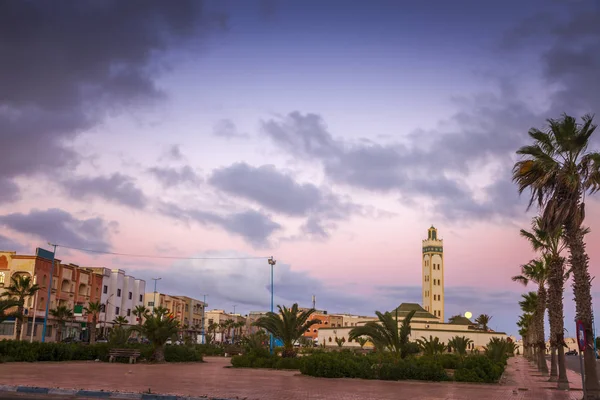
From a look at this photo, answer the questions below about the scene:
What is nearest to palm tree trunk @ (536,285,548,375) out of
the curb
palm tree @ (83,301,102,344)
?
the curb

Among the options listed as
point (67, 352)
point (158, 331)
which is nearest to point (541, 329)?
point (158, 331)

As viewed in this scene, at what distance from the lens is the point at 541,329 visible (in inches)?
1775

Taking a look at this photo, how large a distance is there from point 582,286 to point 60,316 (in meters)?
59.1

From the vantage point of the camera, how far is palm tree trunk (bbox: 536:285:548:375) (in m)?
38.7

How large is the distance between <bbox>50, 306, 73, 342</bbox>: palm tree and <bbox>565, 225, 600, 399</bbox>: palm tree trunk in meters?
57.8

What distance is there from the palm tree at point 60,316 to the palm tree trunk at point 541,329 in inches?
1958

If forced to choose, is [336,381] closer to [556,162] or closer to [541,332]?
[556,162]

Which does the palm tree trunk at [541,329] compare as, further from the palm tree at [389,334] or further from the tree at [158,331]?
the tree at [158,331]

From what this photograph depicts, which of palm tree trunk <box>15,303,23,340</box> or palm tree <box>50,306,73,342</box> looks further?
palm tree <box>50,306,73,342</box>

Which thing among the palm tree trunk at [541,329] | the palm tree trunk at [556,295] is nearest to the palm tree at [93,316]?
the palm tree trunk at [541,329]

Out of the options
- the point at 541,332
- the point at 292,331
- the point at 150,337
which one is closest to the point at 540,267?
the point at 541,332

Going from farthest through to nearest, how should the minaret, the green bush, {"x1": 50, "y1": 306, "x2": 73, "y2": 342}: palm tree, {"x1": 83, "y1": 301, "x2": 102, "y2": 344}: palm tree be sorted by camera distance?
the minaret, {"x1": 50, "y1": 306, "x2": 73, "y2": 342}: palm tree, {"x1": 83, "y1": 301, "x2": 102, "y2": 344}: palm tree, the green bush

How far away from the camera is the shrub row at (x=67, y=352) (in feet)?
102

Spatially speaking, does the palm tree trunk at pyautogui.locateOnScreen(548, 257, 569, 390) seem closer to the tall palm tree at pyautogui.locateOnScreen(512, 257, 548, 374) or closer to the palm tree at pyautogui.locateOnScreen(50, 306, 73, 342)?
the tall palm tree at pyautogui.locateOnScreen(512, 257, 548, 374)
